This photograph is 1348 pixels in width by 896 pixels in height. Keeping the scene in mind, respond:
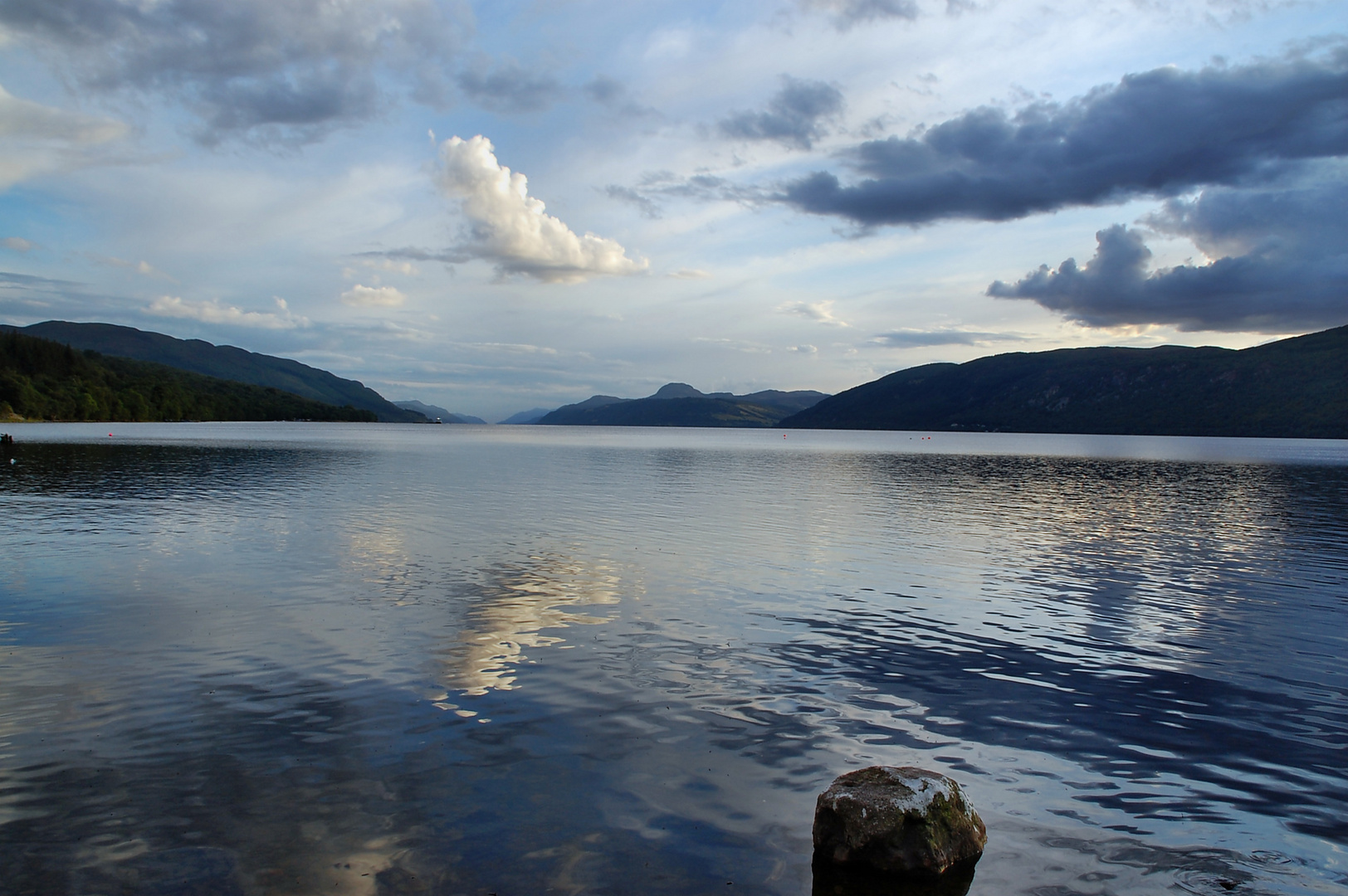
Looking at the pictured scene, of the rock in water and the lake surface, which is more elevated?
the rock in water

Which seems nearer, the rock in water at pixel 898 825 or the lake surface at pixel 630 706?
the rock in water at pixel 898 825

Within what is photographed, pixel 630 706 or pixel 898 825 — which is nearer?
pixel 898 825

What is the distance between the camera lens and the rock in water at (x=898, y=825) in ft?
36.3

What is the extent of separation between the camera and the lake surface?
37.3 feet

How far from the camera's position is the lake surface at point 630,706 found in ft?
37.3

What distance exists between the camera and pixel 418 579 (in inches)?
1220

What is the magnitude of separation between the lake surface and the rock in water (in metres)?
0.50

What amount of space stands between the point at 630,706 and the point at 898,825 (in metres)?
7.68

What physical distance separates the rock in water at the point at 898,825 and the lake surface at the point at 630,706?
50cm

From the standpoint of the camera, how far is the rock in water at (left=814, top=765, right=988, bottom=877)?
1105cm

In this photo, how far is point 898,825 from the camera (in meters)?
11.1

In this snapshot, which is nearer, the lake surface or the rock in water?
the rock in water

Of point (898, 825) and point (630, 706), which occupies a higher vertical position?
point (898, 825)

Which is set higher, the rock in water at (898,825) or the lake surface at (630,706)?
the rock in water at (898,825)
